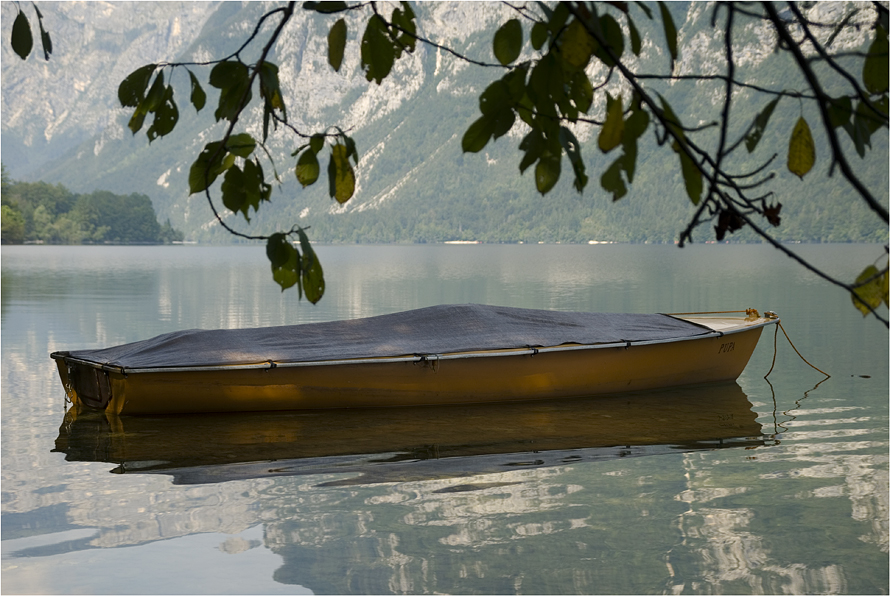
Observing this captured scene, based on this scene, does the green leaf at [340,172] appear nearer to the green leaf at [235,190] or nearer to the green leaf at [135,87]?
the green leaf at [235,190]

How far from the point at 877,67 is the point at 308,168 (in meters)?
1.18

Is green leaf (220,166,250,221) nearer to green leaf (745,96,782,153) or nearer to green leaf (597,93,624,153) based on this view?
green leaf (597,93,624,153)

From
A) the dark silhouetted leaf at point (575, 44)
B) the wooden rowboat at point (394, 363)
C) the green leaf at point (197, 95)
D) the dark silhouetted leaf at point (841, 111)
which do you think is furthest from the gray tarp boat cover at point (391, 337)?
the dark silhouetted leaf at point (841, 111)

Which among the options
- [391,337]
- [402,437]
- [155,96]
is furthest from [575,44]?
[391,337]

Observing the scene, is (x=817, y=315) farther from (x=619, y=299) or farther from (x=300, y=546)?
(x=300, y=546)

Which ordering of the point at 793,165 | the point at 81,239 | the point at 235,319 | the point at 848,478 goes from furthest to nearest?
the point at 81,239 < the point at 235,319 < the point at 848,478 < the point at 793,165

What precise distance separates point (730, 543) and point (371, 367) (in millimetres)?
5422

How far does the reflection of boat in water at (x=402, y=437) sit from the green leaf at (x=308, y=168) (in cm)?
661

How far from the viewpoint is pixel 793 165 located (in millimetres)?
1637

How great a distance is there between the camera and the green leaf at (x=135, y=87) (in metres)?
1.94

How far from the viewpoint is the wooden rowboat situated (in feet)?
35.3

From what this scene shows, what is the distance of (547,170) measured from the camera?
177 cm

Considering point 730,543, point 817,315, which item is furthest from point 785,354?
point 730,543

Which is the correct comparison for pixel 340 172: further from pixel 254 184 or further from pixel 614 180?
pixel 614 180
